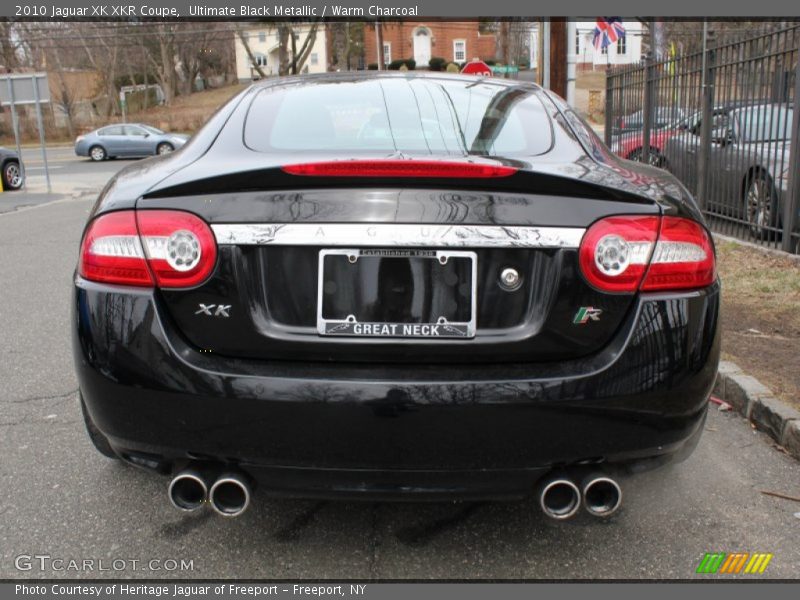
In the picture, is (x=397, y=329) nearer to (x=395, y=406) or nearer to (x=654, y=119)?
(x=395, y=406)

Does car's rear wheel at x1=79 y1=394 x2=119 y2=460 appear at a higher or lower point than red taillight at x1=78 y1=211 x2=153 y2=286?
lower

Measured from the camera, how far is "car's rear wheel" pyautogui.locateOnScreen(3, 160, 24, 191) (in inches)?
741

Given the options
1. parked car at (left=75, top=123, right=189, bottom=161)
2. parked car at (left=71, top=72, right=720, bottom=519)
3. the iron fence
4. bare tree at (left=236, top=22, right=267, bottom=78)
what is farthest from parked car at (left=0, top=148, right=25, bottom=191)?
bare tree at (left=236, top=22, right=267, bottom=78)

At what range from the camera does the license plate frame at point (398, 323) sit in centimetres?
204

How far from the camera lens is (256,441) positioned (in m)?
2.08

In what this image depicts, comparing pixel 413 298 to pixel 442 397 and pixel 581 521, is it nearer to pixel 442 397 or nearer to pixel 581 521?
pixel 442 397

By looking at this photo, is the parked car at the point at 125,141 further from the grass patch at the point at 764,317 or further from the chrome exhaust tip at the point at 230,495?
the chrome exhaust tip at the point at 230,495

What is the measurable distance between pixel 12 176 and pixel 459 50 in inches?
2567

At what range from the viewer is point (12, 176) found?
62.8 feet

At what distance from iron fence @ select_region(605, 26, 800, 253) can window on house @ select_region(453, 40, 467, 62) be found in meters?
69.8

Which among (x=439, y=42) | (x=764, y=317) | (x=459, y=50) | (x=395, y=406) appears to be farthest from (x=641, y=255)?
(x=459, y=50)

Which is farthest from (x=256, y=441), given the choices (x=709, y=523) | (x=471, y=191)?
(x=709, y=523)

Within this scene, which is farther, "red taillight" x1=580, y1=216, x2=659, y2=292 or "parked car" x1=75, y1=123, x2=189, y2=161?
"parked car" x1=75, y1=123, x2=189, y2=161

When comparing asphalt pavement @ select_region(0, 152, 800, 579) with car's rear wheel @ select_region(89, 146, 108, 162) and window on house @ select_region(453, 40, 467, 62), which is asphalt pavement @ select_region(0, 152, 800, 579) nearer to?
car's rear wheel @ select_region(89, 146, 108, 162)
